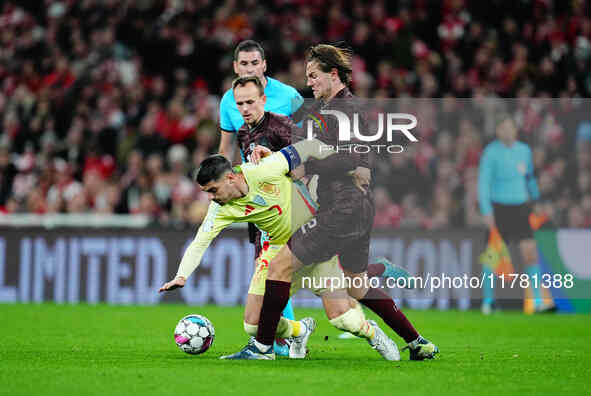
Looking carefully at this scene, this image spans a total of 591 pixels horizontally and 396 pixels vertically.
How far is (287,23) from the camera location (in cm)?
1688

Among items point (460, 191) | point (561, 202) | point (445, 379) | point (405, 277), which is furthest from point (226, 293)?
point (445, 379)

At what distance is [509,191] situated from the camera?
11953 mm

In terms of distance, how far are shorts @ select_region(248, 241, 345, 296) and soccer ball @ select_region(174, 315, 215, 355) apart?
46 cm

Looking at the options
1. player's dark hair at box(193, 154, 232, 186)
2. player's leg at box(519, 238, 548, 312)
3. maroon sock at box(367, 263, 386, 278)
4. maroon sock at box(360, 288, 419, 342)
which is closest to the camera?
player's dark hair at box(193, 154, 232, 186)

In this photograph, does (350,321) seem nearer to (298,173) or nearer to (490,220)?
(298,173)

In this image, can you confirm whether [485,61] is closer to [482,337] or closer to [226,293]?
[226,293]

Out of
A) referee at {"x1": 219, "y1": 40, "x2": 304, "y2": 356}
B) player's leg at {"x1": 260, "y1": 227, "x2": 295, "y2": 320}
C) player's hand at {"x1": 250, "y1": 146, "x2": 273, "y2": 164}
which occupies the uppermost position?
referee at {"x1": 219, "y1": 40, "x2": 304, "y2": 356}

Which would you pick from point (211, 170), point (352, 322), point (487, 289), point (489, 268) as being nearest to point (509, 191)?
point (489, 268)

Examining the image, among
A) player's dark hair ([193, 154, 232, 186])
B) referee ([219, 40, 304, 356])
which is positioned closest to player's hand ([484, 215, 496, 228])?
referee ([219, 40, 304, 356])

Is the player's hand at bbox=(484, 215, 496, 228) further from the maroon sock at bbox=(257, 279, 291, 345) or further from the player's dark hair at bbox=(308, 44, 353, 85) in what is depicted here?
the maroon sock at bbox=(257, 279, 291, 345)

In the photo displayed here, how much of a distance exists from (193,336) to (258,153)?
1.38 m

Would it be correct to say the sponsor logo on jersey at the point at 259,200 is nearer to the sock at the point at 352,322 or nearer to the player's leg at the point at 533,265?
the sock at the point at 352,322

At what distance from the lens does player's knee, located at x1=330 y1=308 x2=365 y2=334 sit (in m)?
6.33

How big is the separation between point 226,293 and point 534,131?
14.6 feet
